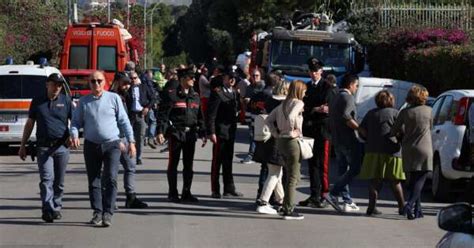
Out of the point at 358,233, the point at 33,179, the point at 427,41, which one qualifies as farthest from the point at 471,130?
the point at 427,41

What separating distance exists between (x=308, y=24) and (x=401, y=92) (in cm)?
985

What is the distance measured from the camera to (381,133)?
1326cm

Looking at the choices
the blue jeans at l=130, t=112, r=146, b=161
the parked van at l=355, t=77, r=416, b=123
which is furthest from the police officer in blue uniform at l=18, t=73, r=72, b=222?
the parked van at l=355, t=77, r=416, b=123

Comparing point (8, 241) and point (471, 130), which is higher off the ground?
point (471, 130)

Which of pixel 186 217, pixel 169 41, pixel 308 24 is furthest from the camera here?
pixel 169 41

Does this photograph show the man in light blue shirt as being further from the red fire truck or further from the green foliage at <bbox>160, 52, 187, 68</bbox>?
the green foliage at <bbox>160, 52, 187, 68</bbox>

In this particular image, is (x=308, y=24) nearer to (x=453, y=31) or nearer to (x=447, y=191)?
(x=453, y=31)

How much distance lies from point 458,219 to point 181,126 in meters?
8.87

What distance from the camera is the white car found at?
47.8 ft

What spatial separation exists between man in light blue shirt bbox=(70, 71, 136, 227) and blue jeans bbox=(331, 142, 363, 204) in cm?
289

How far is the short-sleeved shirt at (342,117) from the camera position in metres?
13.5

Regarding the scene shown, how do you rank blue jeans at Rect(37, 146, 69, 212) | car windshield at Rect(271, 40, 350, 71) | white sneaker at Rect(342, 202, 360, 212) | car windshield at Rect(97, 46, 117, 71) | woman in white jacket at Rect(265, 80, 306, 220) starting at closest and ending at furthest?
1. blue jeans at Rect(37, 146, 69, 212)
2. woman in white jacket at Rect(265, 80, 306, 220)
3. white sneaker at Rect(342, 202, 360, 212)
4. car windshield at Rect(271, 40, 350, 71)
5. car windshield at Rect(97, 46, 117, 71)

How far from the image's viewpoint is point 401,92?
21.9 m

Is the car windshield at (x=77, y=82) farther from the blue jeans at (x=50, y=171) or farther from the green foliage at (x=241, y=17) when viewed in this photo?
the green foliage at (x=241, y=17)
